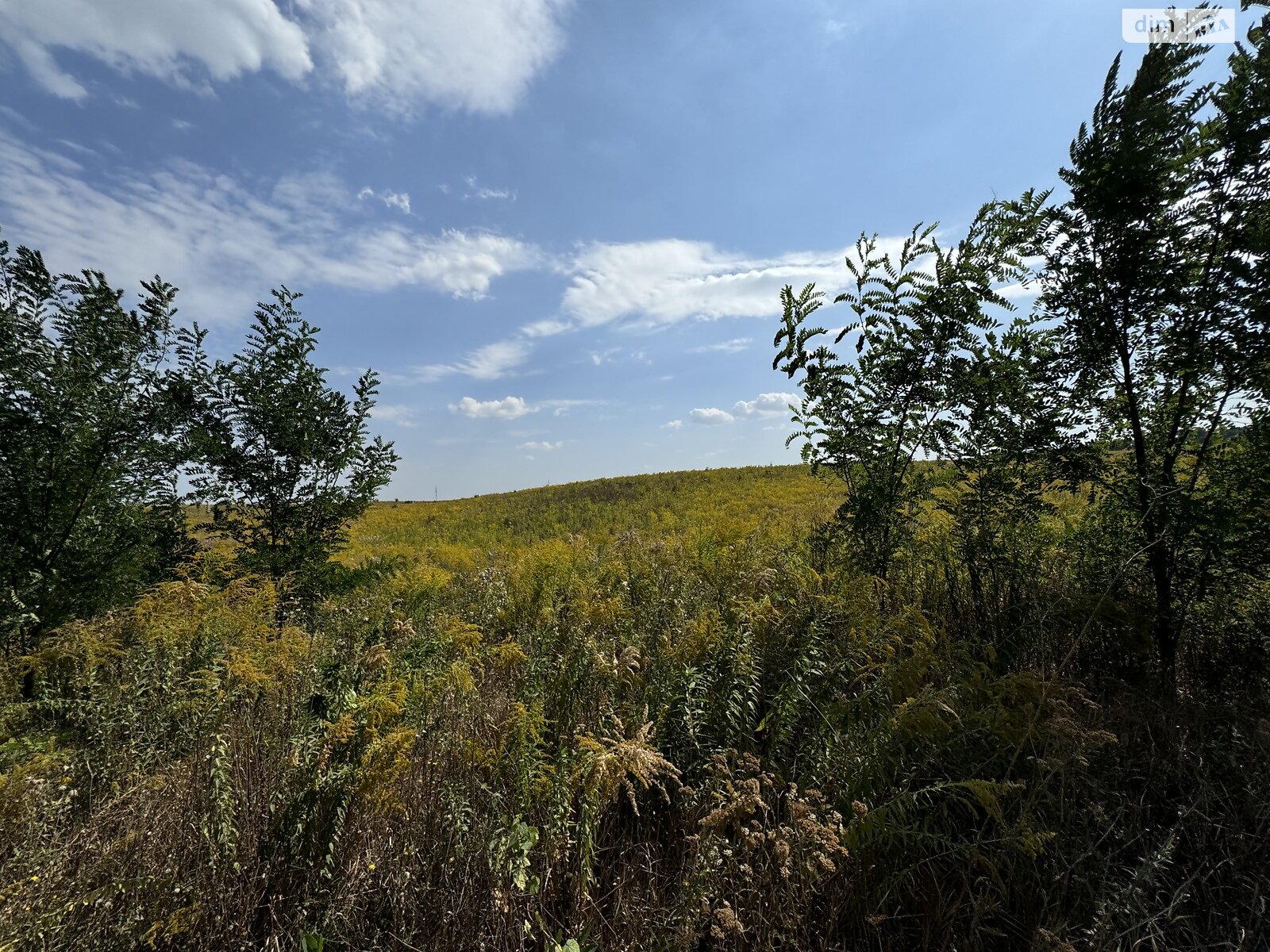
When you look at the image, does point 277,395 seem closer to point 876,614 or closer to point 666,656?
point 666,656

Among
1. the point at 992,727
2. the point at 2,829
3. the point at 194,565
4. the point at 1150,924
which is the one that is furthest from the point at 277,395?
the point at 1150,924

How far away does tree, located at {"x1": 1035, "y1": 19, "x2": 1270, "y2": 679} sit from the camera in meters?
2.73

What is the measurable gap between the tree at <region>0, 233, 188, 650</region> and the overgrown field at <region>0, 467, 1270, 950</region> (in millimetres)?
482

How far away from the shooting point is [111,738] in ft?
9.28

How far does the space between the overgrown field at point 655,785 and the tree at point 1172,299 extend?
0.61 meters

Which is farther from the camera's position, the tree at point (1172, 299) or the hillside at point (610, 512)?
the hillside at point (610, 512)

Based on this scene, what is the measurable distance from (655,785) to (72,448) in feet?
16.4

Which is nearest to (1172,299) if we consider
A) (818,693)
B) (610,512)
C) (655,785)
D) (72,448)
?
(818,693)

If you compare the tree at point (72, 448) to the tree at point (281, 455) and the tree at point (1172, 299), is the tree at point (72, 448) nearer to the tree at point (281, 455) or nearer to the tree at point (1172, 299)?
the tree at point (281, 455)

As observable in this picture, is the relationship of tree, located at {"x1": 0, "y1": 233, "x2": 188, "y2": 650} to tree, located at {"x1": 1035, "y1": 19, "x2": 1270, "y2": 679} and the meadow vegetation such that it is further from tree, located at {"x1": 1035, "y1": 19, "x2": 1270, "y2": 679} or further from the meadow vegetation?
tree, located at {"x1": 1035, "y1": 19, "x2": 1270, "y2": 679}

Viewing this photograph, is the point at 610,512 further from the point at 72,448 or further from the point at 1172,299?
the point at 1172,299

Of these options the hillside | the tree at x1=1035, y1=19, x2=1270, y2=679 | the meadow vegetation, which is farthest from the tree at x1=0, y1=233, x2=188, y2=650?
the tree at x1=1035, y1=19, x2=1270, y2=679

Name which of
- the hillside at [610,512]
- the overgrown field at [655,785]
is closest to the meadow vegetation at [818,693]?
the overgrown field at [655,785]

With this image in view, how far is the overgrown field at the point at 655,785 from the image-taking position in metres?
1.86
